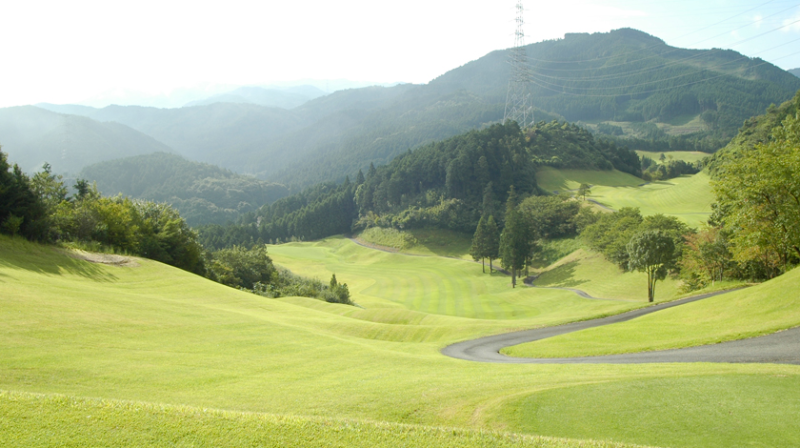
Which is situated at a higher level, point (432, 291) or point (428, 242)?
point (428, 242)

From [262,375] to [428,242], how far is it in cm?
9729

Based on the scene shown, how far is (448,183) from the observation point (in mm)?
123125

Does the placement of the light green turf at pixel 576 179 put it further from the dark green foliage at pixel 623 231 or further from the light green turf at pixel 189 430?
the light green turf at pixel 189 430

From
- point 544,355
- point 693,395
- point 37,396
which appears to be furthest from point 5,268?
point 693,395

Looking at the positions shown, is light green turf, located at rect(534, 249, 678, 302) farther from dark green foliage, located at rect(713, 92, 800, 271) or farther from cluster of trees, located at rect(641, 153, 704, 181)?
cluster of trees, located at rect(641, 153, 704, 181)

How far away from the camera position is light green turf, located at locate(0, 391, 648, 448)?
17.7 feet

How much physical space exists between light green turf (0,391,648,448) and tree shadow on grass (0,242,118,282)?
18899 mm

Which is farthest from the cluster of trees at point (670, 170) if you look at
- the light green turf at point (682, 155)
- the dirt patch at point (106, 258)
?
the dirt patch at point (106, 258)

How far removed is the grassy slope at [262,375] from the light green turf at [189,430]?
38 millimetres

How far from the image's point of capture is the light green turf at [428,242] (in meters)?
105

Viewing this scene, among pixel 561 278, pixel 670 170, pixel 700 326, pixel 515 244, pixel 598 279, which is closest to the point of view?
pixel 700 326

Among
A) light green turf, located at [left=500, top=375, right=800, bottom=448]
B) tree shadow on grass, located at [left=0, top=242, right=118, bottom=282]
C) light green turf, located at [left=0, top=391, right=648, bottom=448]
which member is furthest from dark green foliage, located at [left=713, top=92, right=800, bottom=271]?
tree shadow on grass, located at [left=0, top=242, right=118, bottom=282]

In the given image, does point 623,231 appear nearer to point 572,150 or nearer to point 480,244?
point 480,244

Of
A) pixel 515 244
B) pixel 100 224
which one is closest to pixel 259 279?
pixel 100 224
